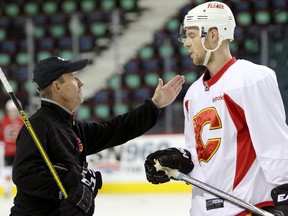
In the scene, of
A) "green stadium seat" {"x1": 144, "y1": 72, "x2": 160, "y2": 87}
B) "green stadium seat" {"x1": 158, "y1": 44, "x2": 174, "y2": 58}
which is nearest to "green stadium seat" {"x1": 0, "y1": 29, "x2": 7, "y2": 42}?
"green stadium seat" {"x1": 158, "y1": 44, "x2": 174, "y2": 58}

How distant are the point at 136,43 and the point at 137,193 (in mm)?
3651

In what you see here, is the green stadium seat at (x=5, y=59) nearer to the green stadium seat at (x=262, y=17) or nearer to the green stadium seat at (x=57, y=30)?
the green stadium seat at (x=57, y=30)

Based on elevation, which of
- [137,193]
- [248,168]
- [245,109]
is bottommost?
[137,193]

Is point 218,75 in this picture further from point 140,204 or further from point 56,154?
point 140,204

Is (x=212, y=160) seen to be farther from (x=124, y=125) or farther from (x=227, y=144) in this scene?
(x=124, y=125)

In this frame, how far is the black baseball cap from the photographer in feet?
9.02

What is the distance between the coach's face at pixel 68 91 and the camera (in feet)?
9.12

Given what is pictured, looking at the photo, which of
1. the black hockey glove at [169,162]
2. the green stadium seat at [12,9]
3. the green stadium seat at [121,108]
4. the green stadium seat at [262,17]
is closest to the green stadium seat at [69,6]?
the green stadium seat at [12,9]

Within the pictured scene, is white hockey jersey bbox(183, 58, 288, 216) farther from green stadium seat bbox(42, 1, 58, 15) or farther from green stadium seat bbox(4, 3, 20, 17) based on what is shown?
green stadium seat bbox(4, 3, 20, 17)

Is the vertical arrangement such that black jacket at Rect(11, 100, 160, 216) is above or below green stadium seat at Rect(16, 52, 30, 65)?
above

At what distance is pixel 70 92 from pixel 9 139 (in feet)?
17.7

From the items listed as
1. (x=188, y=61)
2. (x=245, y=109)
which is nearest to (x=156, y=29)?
(x=188, y=61)

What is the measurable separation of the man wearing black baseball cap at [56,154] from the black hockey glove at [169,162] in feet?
0.68

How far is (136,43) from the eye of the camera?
1080 cm
